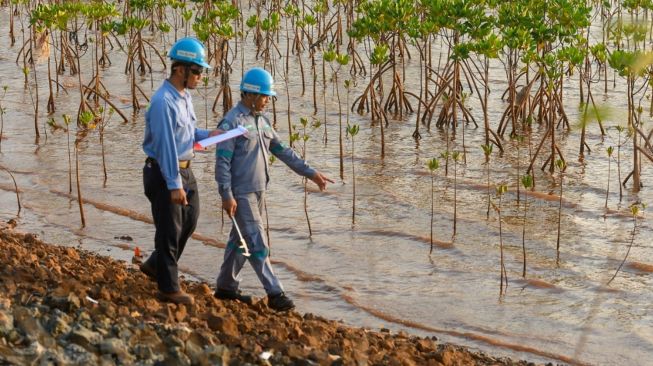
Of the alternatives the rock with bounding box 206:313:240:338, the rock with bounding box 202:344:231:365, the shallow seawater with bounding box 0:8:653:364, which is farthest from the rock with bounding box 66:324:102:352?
the shallow seawater with bounding box 0:8:653:364

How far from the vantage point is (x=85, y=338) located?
4.27m

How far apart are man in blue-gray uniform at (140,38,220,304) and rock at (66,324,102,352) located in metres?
0.99

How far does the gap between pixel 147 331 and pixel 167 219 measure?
91 cm

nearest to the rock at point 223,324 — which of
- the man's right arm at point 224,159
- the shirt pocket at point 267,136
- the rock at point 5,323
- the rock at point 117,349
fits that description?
the rock at point 117,349

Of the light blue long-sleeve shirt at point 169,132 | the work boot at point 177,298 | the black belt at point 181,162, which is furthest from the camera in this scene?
the work boot at point 177,298

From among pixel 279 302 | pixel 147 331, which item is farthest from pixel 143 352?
pixel 279 302

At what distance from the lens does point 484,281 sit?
24.3ft

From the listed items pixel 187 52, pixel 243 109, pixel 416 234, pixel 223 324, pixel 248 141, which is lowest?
pixel 416 234

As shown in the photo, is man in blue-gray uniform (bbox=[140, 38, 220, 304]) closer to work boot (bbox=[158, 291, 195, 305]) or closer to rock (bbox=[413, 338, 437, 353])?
work boot (bbox=[158, 291, 195, 305])

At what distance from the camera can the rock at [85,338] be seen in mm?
4230

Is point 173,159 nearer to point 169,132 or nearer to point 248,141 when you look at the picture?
point 169,132

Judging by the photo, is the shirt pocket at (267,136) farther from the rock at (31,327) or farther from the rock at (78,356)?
the rock at (78,356)

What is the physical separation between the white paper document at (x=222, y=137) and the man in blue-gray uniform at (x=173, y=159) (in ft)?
0.18

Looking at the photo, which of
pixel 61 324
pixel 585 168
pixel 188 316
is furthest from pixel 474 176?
pixel 61 324
